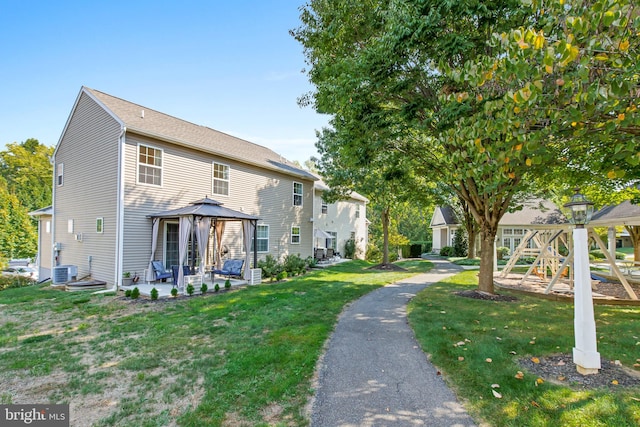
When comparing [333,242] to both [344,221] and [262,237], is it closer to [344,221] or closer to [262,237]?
[344,221]

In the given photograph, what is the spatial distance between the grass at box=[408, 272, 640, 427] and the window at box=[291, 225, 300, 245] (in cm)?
1016

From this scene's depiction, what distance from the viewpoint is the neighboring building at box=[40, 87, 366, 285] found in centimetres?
1071

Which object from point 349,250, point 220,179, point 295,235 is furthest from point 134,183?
point 349,250

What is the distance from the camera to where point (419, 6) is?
19.4 ft

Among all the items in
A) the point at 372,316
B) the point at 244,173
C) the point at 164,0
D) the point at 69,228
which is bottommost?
the point at 372,316

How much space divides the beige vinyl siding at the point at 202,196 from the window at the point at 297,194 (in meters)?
0.35

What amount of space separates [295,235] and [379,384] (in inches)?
568

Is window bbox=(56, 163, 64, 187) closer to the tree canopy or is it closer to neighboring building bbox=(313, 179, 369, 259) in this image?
the tree canopy

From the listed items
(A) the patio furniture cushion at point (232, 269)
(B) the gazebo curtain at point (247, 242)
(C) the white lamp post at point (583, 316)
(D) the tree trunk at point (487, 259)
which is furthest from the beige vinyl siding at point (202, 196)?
(C) the white lamp post at point (583, 316)

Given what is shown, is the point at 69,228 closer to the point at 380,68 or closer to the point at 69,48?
the point at 69,48

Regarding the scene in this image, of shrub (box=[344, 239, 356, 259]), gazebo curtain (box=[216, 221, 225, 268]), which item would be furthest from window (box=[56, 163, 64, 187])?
shrub (box=[344, 239, 356, 259])

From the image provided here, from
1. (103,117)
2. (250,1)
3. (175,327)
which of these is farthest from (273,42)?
(175,327)

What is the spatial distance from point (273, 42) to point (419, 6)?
6.44 m

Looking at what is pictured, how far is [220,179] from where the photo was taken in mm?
13789
